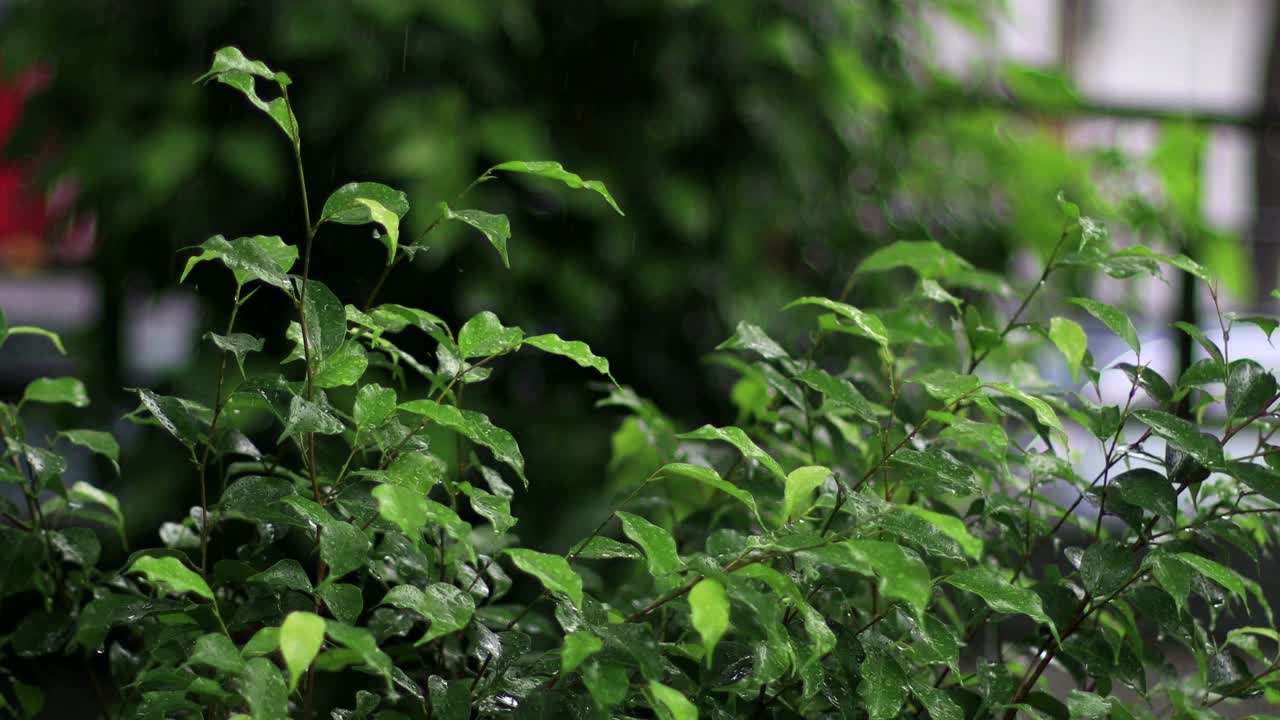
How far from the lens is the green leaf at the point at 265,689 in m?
0.65

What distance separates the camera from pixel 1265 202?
7.23 metres

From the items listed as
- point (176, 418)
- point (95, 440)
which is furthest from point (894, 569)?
point (95, 440)

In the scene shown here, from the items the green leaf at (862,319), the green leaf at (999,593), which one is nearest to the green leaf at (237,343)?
the green leaf at (862,319)

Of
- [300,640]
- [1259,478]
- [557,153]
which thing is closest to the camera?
[300,640]

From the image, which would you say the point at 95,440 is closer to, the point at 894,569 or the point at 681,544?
the point at 681,544

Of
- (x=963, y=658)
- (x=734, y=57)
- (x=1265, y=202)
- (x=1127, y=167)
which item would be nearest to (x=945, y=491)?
(x=963, y=658)

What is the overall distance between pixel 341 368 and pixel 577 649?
0.25 m

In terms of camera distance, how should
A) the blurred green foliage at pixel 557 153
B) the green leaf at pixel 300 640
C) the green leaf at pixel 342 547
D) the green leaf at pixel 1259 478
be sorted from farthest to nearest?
the blurred green foliage at pixel 557 153 < the green leaf at pixel 1259 478 < the green leaf at pixel 342 547 < the green leaf at pixel 300 640

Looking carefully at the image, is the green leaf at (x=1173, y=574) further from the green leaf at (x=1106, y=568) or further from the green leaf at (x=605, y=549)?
the green leaf at (x=605, y=549)

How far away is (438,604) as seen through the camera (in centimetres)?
73

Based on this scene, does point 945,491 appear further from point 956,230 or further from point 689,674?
point 956,230

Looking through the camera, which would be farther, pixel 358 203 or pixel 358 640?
pixel 358 203

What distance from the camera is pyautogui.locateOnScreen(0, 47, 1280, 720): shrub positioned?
2.31 feet

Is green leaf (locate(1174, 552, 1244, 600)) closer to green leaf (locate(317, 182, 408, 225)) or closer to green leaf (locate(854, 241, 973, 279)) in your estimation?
green leaf (locate(854, 241, 973, 279))
